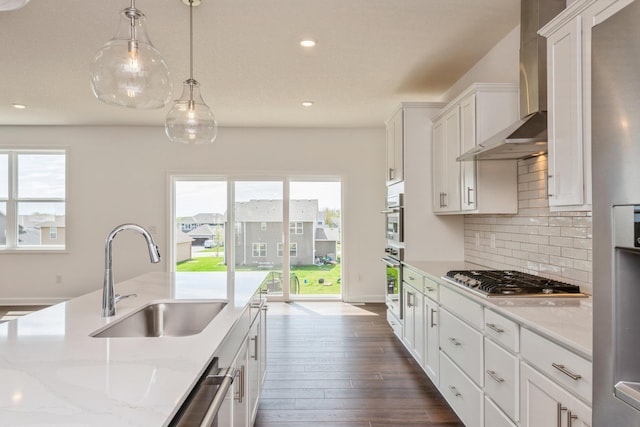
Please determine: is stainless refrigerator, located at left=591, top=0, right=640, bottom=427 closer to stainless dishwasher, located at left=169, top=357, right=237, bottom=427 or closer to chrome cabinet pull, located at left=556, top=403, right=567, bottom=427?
chrome cabinet pull, located at left=556, top=403, right=567, bottom=427

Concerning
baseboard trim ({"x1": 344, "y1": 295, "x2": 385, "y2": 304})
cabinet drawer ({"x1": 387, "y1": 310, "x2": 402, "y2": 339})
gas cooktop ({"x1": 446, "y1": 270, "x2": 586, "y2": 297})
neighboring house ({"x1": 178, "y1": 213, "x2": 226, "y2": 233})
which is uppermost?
neighboring house ({"x1": 178, "y1": 213, "x2": 226, "y2": 233})

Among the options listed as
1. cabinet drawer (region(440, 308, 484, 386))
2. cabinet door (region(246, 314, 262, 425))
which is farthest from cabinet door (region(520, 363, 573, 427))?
cabinet door (region(246, 314, 262, 425))

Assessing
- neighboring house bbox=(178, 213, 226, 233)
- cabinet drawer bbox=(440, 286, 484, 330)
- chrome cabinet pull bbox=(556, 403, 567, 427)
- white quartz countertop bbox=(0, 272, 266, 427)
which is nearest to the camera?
white quartz countertop bbox=(0, 272, 266, 427)

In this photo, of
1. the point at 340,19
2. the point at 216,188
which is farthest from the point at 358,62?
the point at 216,188

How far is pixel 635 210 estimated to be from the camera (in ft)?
2.77

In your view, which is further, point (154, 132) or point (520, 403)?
point (154, 132)

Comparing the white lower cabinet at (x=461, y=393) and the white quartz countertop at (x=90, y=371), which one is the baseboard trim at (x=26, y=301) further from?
the white lower cabinet at (x=461, y=393)

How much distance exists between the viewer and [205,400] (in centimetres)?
109

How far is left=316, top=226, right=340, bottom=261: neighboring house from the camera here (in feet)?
20.2

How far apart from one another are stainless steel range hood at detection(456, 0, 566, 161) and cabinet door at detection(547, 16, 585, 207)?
0.22 m

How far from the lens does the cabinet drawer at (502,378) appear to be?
173 cm

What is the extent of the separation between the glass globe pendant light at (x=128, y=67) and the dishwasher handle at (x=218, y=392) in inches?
50.1

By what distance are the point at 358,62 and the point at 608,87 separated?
2.84 metres

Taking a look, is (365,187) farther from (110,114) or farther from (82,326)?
(82,326)
